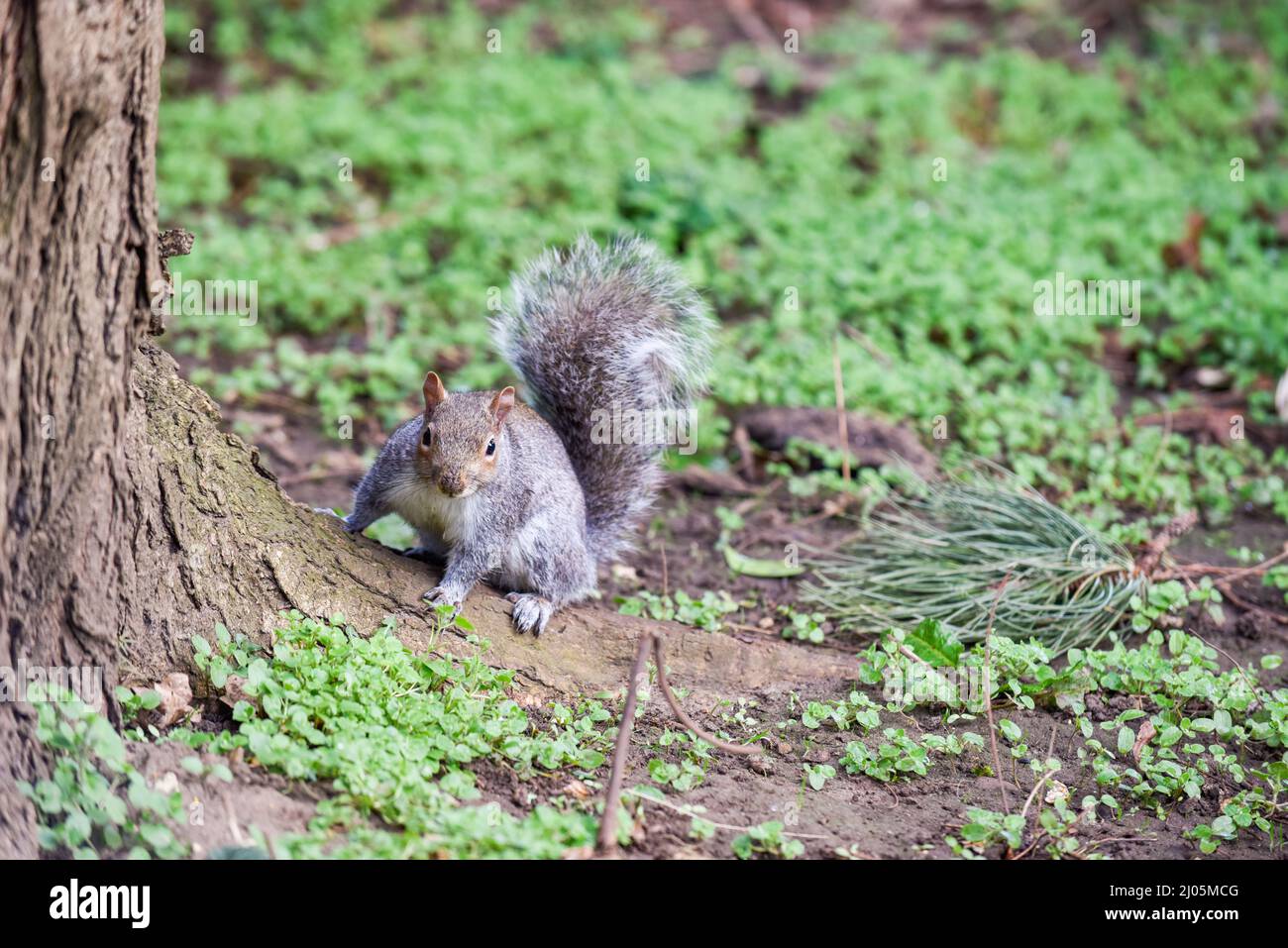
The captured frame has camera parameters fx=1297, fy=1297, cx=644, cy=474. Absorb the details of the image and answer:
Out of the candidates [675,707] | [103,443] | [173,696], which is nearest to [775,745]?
[675,707]

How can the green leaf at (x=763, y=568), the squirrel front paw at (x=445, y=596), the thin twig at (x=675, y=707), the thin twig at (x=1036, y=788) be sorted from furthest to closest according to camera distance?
the green leaf at (x=763, y=568)
the squirrel front paw at (x=445, y=596)
the thin twig at (x=1036, y=788)
the thin twig at (x=675, y=707)

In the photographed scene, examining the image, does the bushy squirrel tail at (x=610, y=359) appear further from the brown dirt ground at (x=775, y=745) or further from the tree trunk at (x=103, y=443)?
the tree trunk at (x=103, y=443)

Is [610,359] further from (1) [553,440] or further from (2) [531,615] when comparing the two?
(2) [531,615]

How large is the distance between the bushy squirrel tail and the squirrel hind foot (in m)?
0.56

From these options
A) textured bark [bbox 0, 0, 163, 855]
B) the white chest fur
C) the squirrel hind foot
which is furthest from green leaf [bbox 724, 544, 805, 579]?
textured bark [bbox 0, 0, 163, 855]

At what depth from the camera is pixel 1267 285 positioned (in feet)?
20.1

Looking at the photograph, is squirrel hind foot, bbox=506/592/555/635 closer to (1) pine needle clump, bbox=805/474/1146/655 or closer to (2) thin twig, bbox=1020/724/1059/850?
(1) pine needle clump, bbox=805/474/1146/655

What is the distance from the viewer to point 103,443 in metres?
2.65

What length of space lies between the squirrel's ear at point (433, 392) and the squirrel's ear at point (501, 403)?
145 millimetres

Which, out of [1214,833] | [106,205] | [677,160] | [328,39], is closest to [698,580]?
[1214,833]

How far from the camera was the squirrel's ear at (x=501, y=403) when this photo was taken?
3.67 meters

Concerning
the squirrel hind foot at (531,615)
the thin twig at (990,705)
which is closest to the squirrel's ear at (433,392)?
the squirrel hind foot at (531,615)

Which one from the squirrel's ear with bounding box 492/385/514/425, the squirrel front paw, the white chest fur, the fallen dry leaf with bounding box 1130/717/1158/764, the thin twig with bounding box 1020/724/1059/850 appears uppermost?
the squirrel's ear with bounding box 492/385/514/425

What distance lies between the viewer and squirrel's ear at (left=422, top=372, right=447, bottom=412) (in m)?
3.63
